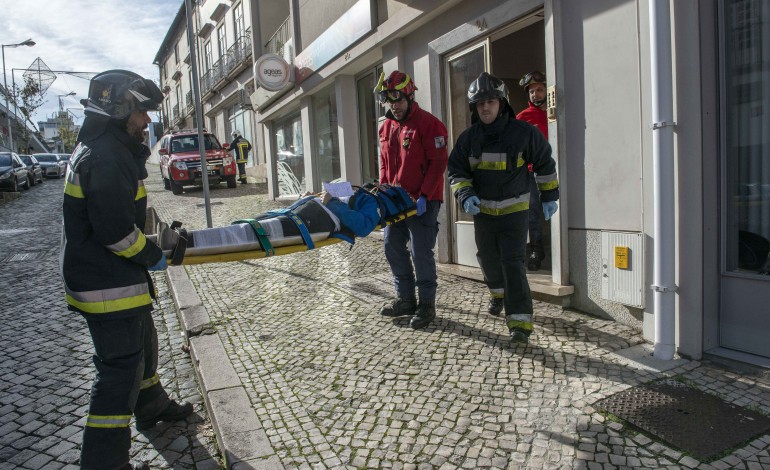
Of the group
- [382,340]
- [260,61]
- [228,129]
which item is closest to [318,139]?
[260,61]

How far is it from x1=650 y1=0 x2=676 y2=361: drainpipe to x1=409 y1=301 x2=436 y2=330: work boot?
1.75 m

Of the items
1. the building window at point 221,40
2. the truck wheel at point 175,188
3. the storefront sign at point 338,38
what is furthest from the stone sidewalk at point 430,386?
the building window at point 221,40

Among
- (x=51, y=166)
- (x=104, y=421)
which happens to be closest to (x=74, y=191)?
(x=104, y=421)

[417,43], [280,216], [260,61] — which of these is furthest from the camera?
[260,61]

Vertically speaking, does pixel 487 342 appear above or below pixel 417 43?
below

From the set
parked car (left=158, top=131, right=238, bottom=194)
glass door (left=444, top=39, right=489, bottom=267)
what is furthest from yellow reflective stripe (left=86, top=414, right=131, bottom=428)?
parked car (left=158, top=131, right=238, bottom=194)

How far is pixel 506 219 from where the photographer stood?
4.25m

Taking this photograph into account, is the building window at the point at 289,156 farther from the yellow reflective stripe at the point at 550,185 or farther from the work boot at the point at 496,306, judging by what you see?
the yellow reflective stripe at the point at 550,185

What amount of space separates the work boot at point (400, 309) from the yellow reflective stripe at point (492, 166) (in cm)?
142

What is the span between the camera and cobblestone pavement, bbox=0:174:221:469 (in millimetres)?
3146

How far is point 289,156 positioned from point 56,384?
1125 centimetres

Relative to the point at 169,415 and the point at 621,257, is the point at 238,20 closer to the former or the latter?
the point at 621,257

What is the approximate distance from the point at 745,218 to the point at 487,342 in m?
1.97

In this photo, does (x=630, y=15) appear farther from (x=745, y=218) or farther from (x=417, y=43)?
(x=417, y=43)
